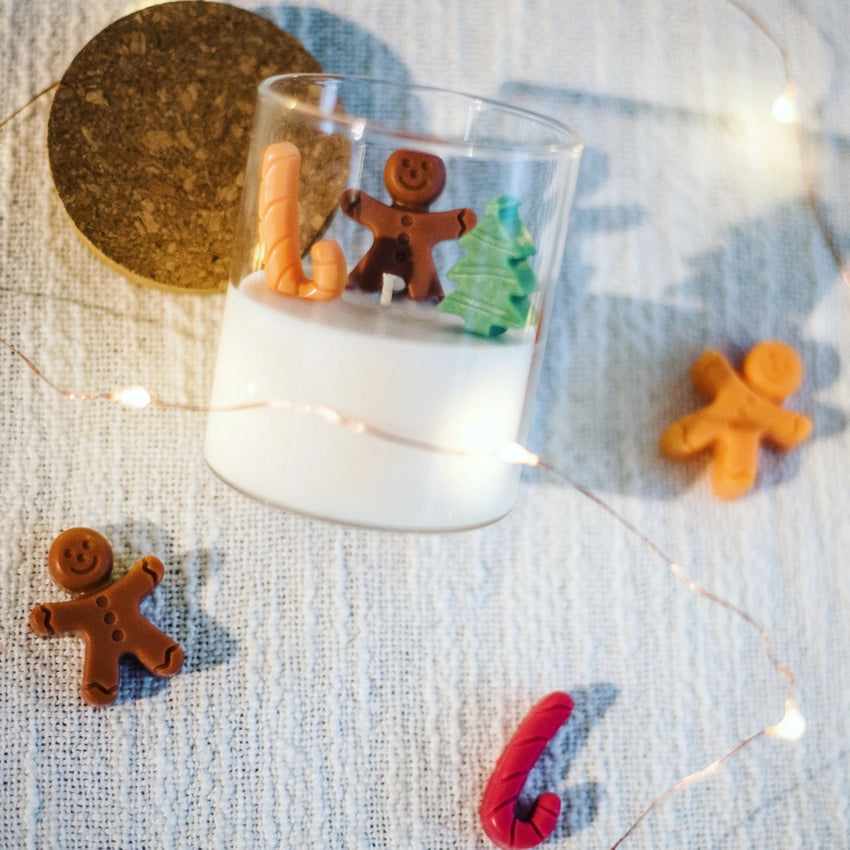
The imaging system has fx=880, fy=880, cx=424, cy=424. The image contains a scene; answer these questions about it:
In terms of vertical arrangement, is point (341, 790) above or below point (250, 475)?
below

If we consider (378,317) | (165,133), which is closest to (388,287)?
(378,317)

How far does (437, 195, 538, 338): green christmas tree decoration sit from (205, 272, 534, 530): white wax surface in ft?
0.03

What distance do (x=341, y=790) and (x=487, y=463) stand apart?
24cm

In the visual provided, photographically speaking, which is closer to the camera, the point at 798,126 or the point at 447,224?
the point at 447,224

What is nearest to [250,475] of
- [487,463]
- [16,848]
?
[487,463]

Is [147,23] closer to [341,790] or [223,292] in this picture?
[223,292]

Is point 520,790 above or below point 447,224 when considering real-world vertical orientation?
below

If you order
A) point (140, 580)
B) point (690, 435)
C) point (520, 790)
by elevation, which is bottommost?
point (520, 790)

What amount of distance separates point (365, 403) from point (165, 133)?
24cm

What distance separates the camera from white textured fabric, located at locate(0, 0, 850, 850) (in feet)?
1.77

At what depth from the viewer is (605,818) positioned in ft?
1.88

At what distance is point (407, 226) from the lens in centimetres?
48

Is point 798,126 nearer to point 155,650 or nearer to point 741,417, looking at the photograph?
point 741,417

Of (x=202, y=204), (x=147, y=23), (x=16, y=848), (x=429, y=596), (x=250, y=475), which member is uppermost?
(x=147, y=23)
